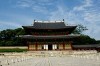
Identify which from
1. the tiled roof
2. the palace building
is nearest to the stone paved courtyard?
the palace building

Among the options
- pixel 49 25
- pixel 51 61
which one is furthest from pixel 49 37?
pixel 51 61

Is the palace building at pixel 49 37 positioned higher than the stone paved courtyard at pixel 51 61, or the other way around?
the palace building at pixel 49 37

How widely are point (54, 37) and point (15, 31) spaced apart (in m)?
47.2

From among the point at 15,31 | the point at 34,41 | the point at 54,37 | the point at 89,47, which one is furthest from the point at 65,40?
the point at 15,31

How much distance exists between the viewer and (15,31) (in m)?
104

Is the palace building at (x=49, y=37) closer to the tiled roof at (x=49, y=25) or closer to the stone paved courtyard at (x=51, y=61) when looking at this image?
the tiled roof at (x=49, y=25)

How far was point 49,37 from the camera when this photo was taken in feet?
197

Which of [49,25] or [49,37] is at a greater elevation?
[49,25]

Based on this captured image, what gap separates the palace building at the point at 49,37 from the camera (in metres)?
59.8

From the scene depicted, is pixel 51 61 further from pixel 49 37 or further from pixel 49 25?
pixel 49 25

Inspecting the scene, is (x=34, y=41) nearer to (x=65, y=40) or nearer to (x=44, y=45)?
(x=44, y=45)

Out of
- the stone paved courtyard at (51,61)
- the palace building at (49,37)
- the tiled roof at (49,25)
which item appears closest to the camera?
the stone paved courtyard at (51,61)

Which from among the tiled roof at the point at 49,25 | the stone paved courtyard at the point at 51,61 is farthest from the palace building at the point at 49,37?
the stone paved courtyard at the point at 51,61

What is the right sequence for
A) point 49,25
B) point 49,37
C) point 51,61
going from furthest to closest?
1. point 49,25
2. point 49,37
3. point 51,61
